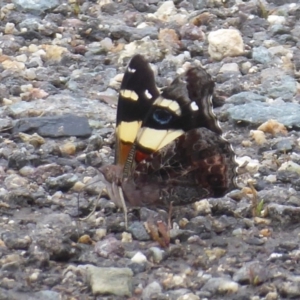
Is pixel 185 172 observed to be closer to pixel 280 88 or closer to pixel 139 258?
pixel 139 258

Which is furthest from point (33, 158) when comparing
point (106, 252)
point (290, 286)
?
point (290, 286)

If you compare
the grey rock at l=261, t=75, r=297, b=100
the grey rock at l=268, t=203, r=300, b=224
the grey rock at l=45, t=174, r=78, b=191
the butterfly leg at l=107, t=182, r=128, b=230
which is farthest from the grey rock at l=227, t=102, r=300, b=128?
the butterfly leg at l=107, t=182, r=128, b=230

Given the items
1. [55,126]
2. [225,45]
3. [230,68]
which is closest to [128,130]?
[55,126]

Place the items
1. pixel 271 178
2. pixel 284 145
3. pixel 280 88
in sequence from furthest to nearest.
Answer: pixel 280 88
pixel 284 145
pixel 271 178

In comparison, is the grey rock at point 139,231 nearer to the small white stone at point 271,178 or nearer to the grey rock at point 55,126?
the small white stone at point 271,178

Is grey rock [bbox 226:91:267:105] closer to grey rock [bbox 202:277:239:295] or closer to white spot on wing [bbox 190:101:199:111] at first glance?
white spot on wing [bbox 190:101:199:111]

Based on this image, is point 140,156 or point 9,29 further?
point 9,29

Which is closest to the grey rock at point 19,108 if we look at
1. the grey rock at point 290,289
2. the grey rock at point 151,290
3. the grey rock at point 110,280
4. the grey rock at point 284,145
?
the grey rock at point 284,145
